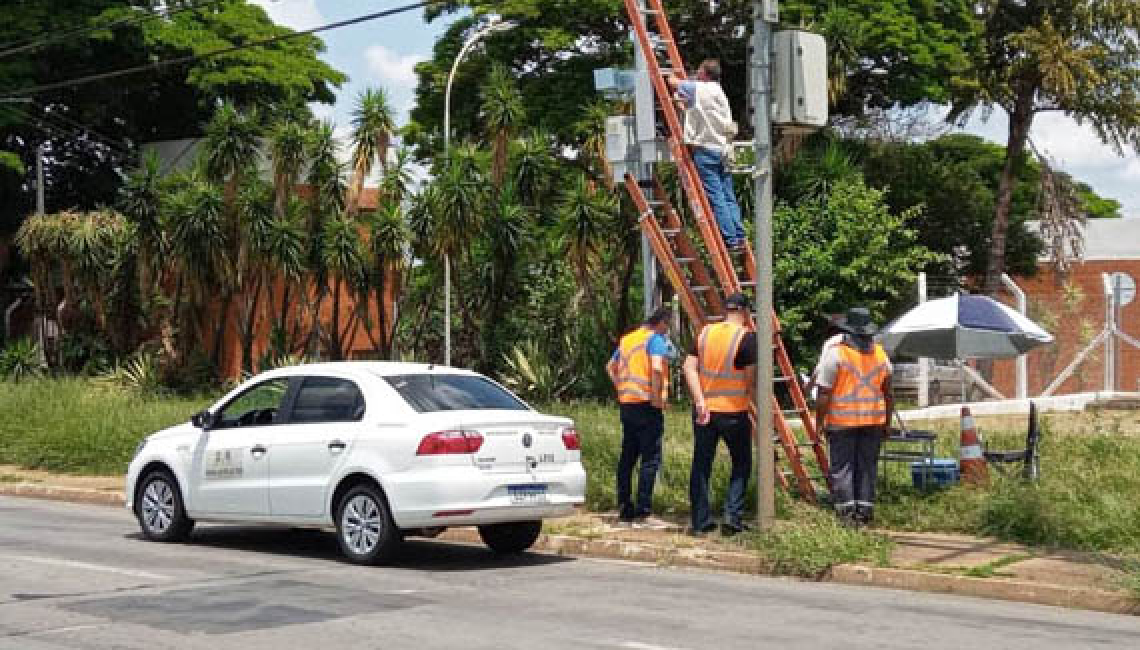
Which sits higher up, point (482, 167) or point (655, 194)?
point (482, 167)

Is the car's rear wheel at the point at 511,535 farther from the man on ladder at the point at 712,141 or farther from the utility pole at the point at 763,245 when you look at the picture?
the man on ladder at the point at 712,141

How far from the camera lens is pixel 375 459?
39.1 feet

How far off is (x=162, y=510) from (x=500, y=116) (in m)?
18.0

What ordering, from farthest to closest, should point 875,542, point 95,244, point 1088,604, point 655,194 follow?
point 95,244, point 655,194, point 875,542, point 1088,604

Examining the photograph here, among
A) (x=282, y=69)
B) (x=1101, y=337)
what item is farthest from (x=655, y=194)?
(x=282, y=69)

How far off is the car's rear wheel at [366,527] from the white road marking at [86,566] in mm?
1466

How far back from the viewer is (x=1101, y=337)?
84.7 feet

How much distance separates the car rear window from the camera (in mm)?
12227

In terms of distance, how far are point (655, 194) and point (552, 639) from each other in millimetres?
6334

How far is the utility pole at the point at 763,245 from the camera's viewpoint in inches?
504

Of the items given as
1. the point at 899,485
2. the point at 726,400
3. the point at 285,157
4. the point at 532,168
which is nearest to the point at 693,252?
the point at 726,400

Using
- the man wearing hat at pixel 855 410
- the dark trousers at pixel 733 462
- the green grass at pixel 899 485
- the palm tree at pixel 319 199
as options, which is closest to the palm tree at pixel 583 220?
the palm tree at pixel 319 199

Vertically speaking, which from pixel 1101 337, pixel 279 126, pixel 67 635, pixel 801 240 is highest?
pixel 279 126

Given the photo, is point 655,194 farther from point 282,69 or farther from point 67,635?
point 282,69
